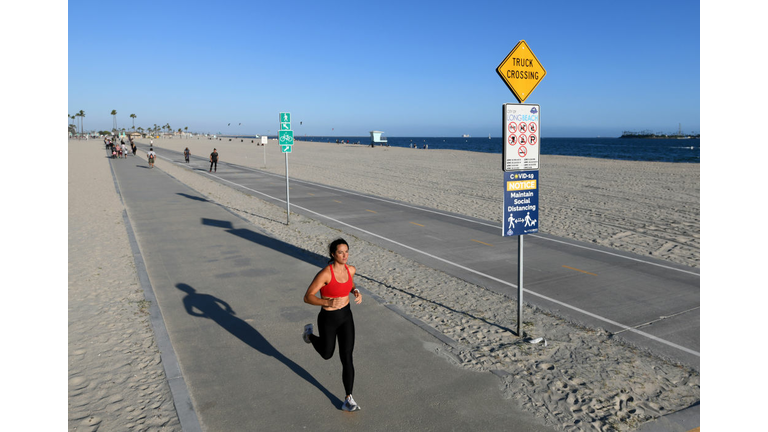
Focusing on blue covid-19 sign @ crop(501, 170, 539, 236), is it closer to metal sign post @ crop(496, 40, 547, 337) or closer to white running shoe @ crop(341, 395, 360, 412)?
metal sign post @ crop(496, 40, 547, 337)

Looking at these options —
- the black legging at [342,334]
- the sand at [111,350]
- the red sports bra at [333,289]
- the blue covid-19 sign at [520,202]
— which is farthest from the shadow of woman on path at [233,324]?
the blue covid-19 sign at [520,202]

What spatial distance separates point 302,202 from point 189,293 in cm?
1124

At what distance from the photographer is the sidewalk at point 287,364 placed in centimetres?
464

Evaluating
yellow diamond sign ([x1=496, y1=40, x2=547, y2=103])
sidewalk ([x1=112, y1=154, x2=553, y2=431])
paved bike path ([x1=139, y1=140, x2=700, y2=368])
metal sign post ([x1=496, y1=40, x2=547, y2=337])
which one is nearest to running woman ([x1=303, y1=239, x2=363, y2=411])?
sidewalk ([x1=112, y1=154, x2=553, y2=431])

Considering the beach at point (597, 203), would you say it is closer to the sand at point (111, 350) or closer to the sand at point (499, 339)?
the sand at point (499, 339)

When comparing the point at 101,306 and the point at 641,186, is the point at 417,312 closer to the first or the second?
the point at 101,306

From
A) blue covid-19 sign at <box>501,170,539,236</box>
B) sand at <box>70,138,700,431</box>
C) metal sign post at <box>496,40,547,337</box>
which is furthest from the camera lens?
blue covid-19 sign at <box>501,170,539,236</box>

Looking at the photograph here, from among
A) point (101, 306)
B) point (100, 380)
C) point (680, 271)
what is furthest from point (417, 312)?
point (680, 271)

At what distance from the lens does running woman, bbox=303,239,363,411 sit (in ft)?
15.2

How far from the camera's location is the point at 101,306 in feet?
24.8

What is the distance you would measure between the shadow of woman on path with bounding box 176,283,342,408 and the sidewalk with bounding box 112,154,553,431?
0.05 ft

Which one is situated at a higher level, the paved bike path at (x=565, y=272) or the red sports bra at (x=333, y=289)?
the red sports bra at (x=333, y=289)

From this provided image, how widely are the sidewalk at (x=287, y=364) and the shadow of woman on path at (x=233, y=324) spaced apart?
0.05ft

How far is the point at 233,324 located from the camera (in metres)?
6.91
